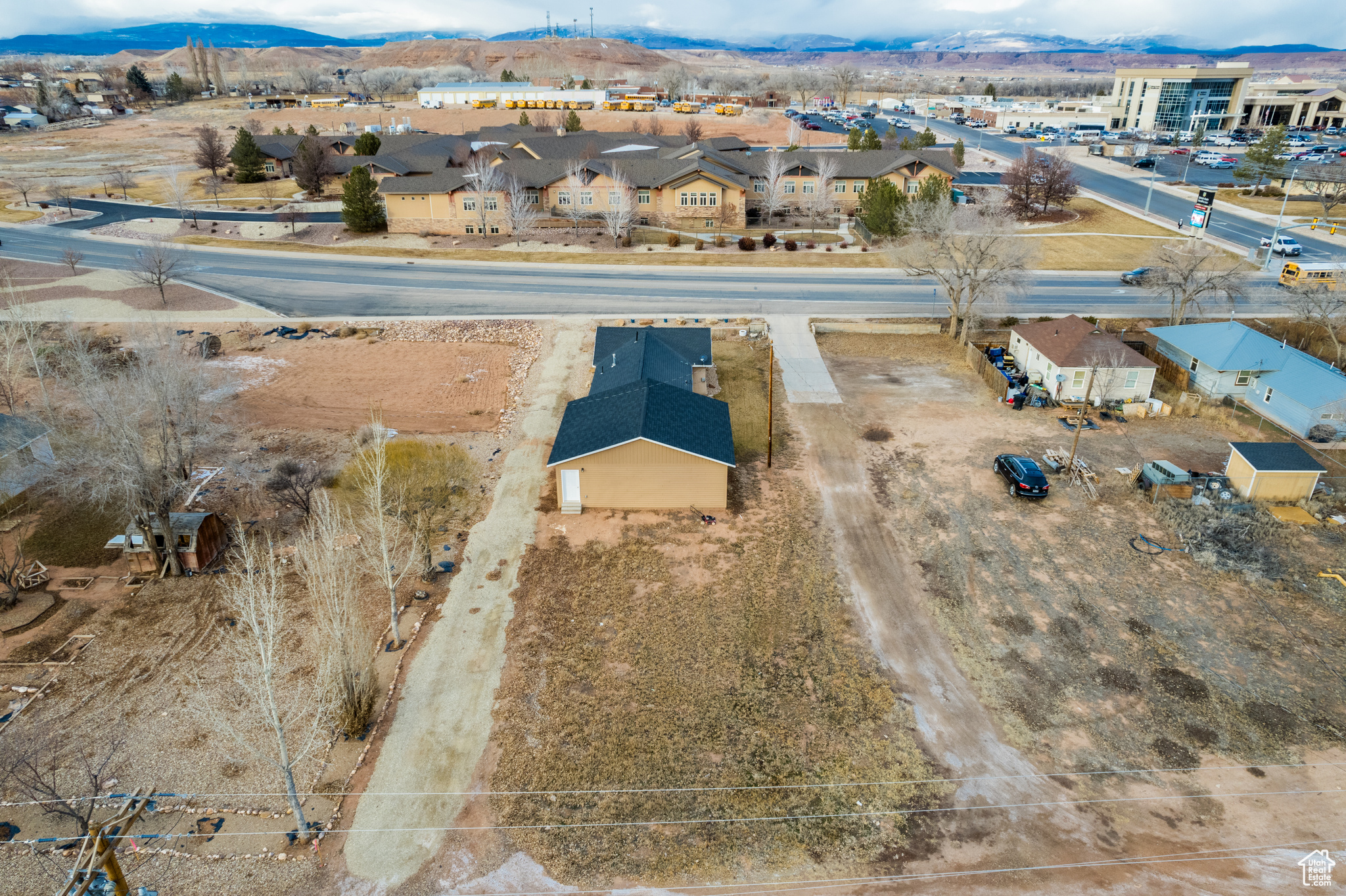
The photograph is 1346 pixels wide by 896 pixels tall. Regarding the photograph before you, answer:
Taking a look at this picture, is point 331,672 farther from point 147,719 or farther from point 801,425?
point 801,425

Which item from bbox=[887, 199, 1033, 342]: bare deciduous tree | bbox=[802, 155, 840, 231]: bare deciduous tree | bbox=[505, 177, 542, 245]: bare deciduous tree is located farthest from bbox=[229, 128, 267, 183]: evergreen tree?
bbox=[887, 199, 1033, 342]: bare deciduous tree

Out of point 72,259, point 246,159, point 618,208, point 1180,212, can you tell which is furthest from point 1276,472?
point 246,159

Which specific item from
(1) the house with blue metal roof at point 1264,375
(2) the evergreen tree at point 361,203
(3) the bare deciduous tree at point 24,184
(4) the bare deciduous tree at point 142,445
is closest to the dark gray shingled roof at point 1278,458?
(1) the house with blue metal roof at point 1264,375

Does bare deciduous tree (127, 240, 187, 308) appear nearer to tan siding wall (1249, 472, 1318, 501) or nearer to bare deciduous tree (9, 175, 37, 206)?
bare deciduous tree (9, 175, 37, 206)

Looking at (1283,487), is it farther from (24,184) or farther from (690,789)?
(24,184)

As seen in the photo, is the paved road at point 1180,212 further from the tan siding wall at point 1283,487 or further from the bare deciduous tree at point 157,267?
the bare deciduous tree at point 157,267

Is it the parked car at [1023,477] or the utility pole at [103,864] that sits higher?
the utility pole at [103,864]

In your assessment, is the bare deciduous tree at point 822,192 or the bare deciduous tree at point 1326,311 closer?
the bare deciduous tree at point 1326,311
